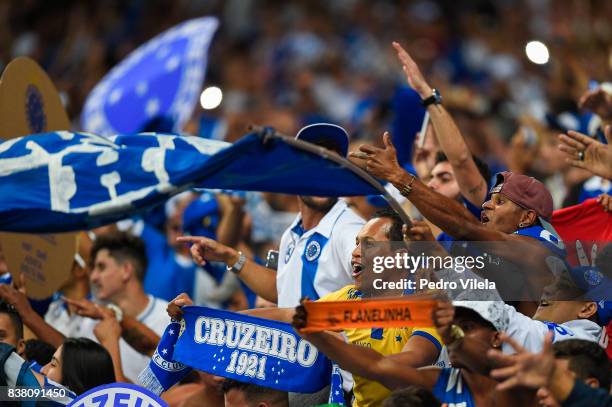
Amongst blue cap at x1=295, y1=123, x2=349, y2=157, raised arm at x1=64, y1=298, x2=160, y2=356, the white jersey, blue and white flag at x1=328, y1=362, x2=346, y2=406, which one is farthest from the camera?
raised arm at x1=64, y1=298, x2=160, y2=356

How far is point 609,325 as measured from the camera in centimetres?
589

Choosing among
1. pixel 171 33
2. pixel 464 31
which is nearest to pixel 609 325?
pixel 171 33

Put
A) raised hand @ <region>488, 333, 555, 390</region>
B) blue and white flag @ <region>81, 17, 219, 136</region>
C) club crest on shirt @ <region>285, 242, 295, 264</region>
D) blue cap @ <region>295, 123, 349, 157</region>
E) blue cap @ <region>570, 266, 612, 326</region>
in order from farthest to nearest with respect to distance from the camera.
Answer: blue and white flag @ <region>81, 17, 219, 136</region>, club crest on shirt @ <region>285, 242, 295, 264</region>, blue cap @ <region>295, 123, 349, 157</region>, blue cap @ <region>570, 266, 612, 326</region>, raised hand @ <region>488, 333, 555, 390</region>

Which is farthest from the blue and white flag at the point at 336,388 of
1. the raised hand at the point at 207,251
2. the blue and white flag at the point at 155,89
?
the blue and white flag at the point at 155,89

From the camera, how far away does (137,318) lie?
8148 millimetres

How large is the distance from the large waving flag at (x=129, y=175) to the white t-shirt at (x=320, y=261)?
1.22 meters

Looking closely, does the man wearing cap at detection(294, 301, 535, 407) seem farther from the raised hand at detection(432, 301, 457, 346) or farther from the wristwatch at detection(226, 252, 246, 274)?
the wristwatch at detection(226, 252, 246, 274)

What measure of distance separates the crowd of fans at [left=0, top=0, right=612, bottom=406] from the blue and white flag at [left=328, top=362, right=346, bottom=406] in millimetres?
87

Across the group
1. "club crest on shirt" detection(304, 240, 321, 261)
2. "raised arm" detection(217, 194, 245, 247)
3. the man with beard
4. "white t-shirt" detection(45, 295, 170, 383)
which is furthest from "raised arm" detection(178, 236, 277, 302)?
"raised arm" detection(217, 194, 245, 247)

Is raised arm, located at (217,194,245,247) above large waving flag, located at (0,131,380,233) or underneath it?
underneath


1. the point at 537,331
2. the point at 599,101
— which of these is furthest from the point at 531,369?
the point at 599,101

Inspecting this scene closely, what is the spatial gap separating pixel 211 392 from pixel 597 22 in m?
11.6

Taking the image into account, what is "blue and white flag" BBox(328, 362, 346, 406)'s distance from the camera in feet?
18.8

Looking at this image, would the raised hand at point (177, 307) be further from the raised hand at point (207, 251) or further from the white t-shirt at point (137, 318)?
the white t-shirt at point (137, 318)
